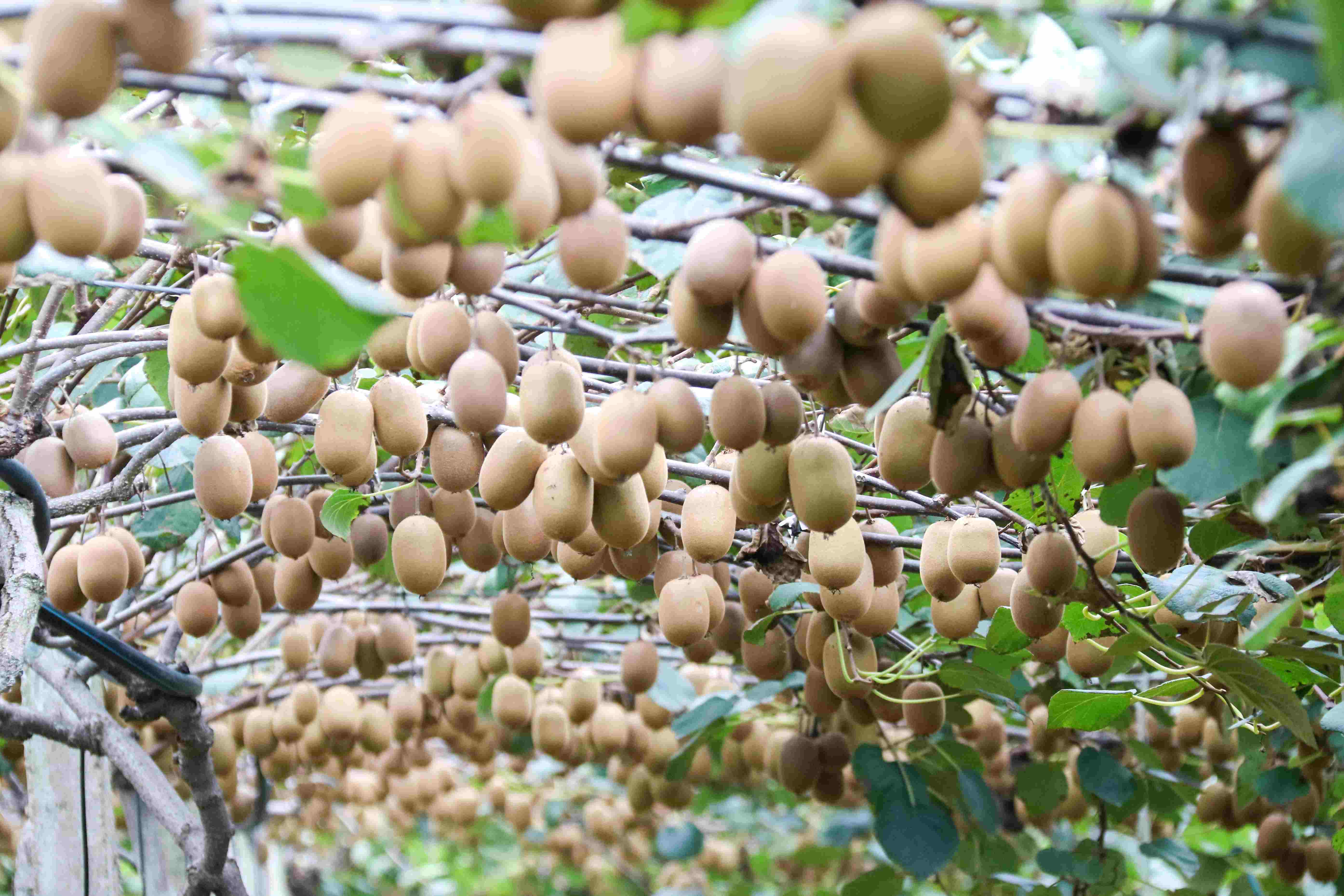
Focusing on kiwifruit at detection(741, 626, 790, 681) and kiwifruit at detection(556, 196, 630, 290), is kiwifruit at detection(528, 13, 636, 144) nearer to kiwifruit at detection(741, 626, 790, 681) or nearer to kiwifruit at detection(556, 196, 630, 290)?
kiwifruit at detection(556, 196, 630, 290)

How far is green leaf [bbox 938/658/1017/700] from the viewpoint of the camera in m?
1.94

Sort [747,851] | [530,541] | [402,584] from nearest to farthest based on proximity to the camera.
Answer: [530,541], [402,584], [747,851]

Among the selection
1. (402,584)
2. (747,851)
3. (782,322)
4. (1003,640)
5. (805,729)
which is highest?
(782,322)

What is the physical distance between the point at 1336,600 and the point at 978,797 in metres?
1.18

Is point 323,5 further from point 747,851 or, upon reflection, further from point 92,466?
point 747,851

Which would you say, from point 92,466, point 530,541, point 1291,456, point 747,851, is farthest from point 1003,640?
point 747,851

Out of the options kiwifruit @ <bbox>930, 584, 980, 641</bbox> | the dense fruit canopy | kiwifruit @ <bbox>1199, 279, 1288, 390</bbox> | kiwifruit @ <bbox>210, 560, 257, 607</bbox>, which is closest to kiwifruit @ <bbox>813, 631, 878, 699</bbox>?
Answer: the dense fruit canopy

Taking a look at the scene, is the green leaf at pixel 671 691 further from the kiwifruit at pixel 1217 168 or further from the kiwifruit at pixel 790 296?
the kiwifruit at pixel 1217 168

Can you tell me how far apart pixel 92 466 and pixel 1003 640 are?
128 cm

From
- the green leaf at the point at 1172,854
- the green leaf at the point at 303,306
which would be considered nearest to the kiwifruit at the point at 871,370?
the green leaf at the point at 303,306

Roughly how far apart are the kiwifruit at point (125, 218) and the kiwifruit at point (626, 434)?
0.39 m

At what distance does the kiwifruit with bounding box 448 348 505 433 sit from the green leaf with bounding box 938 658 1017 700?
111cm

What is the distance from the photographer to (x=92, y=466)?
1.64 metres

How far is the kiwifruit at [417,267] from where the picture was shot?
793 millimetres
